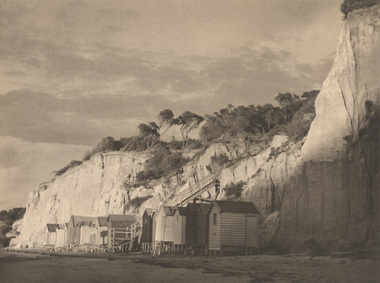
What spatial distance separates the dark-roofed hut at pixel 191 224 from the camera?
47.5 meters

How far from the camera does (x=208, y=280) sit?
24.9 metres

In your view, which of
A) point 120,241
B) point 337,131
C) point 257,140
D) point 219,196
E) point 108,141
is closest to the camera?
point 337,131

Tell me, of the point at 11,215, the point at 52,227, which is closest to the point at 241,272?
the point at 52,227

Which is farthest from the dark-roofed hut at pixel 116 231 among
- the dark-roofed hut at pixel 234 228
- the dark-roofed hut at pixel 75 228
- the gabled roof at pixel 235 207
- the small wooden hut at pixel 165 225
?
the gabled roof at pixel 235 207

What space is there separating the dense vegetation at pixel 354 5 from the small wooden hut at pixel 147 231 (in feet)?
85.6

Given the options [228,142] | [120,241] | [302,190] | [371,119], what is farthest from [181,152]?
[371,119]

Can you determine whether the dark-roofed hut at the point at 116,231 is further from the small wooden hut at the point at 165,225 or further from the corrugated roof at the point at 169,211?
the corrugated roof at the point at 169,211

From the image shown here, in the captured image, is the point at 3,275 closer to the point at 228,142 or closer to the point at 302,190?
the point at 302,190

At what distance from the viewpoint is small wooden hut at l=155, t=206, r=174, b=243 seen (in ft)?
162

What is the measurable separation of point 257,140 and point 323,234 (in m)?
31.5

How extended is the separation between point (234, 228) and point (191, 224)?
5.54 metres

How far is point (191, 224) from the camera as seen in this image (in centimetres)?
4803

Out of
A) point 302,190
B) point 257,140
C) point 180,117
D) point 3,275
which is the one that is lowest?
point 3,275

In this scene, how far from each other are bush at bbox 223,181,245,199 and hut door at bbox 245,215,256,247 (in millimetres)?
9376
